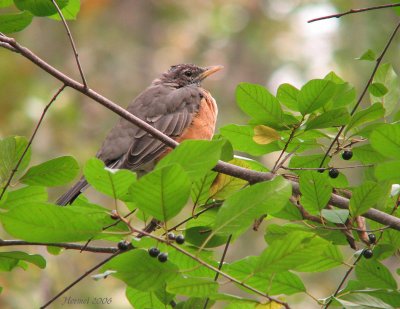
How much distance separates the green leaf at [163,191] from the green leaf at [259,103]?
0.66 m

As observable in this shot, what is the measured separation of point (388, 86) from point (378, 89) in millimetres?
173

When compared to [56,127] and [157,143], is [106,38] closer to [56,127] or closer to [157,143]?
[56,127]

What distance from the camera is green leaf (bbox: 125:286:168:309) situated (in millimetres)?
2021

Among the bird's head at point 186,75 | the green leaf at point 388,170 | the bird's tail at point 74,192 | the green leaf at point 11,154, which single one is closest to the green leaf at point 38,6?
the green leaf at point 11,154

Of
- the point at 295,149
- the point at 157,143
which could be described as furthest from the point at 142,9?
the point at 295,149

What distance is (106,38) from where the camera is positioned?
1125cm

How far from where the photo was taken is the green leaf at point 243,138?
7.66ft

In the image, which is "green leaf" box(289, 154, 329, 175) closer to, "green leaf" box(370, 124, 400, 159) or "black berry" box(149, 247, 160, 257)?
"green leaf" box(370, 124, 400, 159)

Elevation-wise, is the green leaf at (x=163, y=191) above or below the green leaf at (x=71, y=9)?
below

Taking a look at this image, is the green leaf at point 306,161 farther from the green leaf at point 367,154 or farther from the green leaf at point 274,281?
the green leaf at point 274,281

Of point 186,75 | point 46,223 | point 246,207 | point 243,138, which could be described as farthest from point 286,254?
point 186,75

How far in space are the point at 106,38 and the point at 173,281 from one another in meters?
10.0

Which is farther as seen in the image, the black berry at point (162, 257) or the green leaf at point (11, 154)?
the green leaf at point (11, 154)

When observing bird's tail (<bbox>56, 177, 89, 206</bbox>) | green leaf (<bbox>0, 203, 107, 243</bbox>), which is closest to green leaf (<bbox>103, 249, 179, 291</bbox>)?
green leaf (<bbox>0, 203, 107, 243</bbox>)
